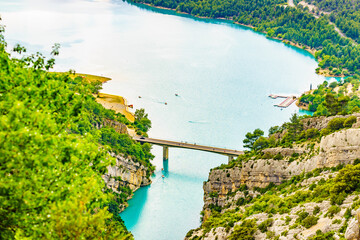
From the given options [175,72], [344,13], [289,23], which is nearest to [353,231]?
[175,72]

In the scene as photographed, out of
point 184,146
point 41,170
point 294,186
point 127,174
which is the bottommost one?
point 127,174

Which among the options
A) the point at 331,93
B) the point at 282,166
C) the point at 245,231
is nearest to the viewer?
the point at 245,231

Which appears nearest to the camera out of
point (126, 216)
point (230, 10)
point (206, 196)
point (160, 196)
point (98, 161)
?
point (98, 161)

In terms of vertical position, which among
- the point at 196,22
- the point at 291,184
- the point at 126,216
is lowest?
the point at 126,216

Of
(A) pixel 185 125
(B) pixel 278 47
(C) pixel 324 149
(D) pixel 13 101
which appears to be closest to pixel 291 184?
(C) pixel 324 149

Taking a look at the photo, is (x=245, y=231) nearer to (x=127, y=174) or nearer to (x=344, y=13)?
(x=127, y=174)

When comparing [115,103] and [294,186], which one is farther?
[115,103]

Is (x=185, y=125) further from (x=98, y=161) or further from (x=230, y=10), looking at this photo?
(x=230, y=10)

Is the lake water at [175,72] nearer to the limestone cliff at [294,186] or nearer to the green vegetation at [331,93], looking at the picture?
the green vegetation at [331,93]
